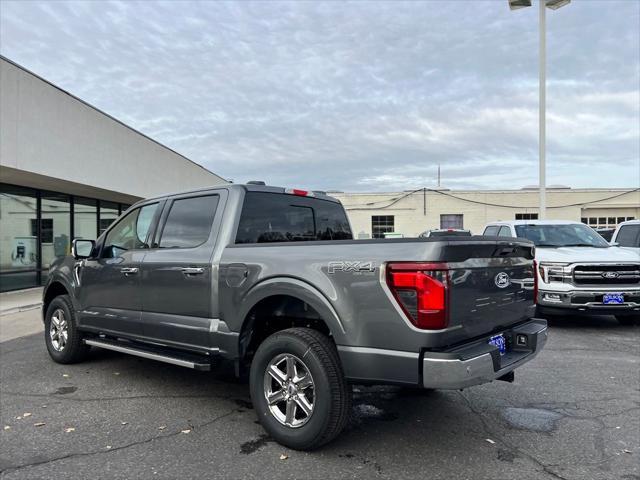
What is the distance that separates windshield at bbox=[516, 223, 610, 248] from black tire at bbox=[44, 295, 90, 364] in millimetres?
7661

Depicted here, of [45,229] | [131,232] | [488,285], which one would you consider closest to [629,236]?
[488,285]

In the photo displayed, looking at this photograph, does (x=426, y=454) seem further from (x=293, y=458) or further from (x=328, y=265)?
(x=328, y=265)

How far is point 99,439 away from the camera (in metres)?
3.85

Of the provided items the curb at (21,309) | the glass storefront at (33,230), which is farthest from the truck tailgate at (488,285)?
the glass storefront at (33,230)

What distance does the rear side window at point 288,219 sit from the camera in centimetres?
445

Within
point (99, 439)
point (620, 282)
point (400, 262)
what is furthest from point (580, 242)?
point (99, 439)

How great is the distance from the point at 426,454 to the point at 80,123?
504 inches

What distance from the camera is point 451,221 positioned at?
32.7 m

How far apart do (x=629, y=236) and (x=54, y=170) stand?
1304cm

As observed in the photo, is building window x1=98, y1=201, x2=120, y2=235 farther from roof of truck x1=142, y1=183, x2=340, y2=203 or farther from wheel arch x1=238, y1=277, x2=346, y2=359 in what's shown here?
wheel arch x1=238, y1=277, x2=346, y2=359

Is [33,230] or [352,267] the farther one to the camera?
[33,230]

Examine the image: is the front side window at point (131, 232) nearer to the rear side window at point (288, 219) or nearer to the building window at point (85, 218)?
the rear side window at point (288, 219)

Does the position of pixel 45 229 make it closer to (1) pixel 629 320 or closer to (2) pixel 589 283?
(2) pixel 589 283

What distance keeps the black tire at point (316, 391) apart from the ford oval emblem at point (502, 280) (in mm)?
1295
